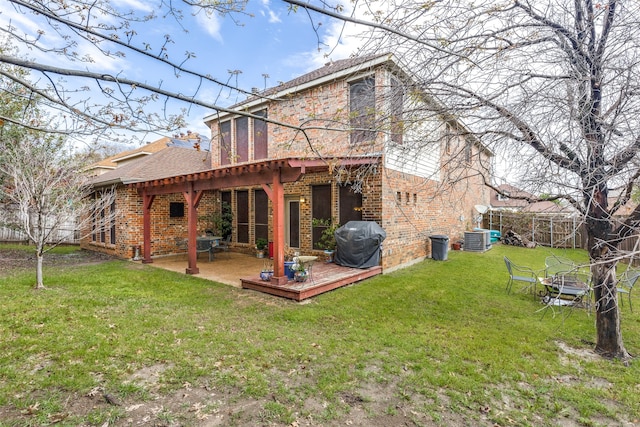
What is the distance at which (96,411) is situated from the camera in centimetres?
276

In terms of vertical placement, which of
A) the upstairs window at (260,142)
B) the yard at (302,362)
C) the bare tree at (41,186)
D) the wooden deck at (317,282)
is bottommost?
the yard at (302,362)

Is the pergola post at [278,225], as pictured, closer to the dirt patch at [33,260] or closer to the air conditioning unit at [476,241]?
the dirt patch at [33,260]

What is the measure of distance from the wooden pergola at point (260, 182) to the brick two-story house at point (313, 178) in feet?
0.09

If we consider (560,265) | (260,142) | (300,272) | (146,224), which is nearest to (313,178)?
(260,142)

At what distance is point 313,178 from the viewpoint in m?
9.45

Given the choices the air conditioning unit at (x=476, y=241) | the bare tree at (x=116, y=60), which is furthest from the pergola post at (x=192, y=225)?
the air conditioning unit at (x=476, y=241)

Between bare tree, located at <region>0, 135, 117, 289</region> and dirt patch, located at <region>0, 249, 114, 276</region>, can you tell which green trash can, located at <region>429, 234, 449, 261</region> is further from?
dirt patch, located at <region>0, 249, 114, 276</region>

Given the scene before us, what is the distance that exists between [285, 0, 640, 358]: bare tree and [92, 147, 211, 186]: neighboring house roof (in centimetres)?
828

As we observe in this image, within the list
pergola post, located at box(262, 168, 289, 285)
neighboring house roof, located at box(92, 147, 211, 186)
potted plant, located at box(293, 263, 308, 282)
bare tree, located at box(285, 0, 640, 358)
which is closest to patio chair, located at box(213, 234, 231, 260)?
neighboring house roof, located at box(92, 147, 211, 186)

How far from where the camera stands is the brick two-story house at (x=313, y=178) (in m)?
4.85

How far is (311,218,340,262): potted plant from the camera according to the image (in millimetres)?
8781

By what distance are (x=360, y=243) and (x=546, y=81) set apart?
5.12 metres

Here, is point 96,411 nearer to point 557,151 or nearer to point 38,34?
point 38,34

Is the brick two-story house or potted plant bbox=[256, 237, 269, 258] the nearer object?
the brick two-story house
